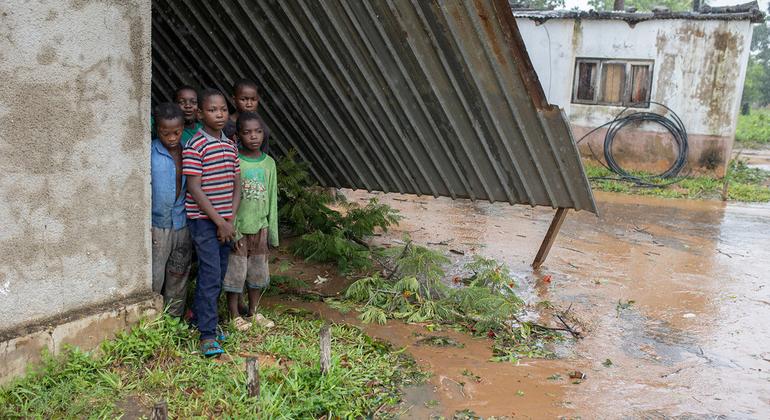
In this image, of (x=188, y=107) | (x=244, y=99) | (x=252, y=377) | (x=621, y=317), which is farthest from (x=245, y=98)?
(x=621, y=317)

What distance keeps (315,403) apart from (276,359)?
66 centimetres

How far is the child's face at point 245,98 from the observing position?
4.86 metres

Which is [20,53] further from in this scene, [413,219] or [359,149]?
[413,219]

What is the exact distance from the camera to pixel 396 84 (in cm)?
531

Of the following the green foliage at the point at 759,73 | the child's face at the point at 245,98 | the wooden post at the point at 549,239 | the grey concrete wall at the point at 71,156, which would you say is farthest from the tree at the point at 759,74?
the grey concrete wall at the point at 71,156

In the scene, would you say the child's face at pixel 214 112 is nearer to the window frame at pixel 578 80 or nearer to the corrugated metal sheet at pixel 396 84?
the corrugated metal sheet at pixel 396 84

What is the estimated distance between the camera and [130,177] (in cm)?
389

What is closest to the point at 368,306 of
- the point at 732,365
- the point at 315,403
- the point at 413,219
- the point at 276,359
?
the point at 276,359

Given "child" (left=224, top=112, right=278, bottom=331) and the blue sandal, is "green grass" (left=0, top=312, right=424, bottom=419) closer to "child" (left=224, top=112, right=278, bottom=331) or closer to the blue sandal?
the blue sandal

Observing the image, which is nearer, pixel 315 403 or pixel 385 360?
pixel 315 403

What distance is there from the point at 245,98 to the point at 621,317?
3897 millimetres

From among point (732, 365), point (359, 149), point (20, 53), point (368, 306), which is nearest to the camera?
point (20, 53)

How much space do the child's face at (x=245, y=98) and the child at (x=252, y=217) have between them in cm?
31

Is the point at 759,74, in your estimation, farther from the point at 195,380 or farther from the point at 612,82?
the point at 195,380
